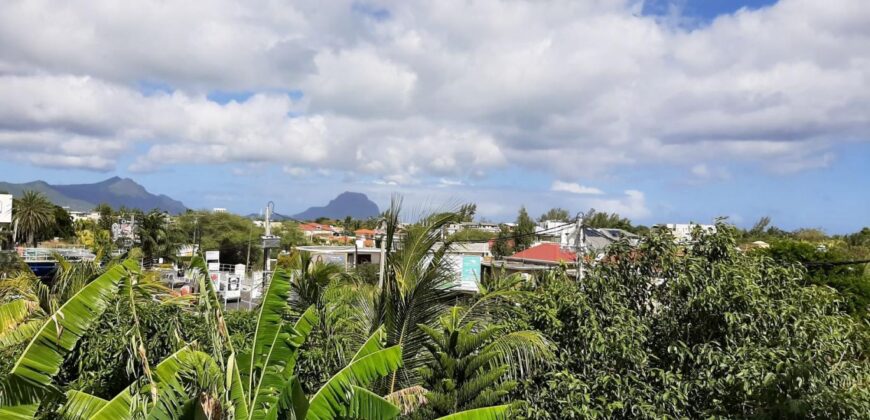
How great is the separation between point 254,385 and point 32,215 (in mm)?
61827

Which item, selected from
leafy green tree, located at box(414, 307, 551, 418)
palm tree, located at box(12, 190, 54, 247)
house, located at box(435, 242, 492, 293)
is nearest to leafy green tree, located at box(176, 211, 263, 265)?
palm tree, located at box(12, 190, 54, 247)

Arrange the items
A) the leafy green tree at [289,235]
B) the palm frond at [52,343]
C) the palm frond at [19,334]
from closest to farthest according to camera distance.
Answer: the palm frond at [52,343]
the palm frond at [19,334]
the leafy green tree at [289,235]

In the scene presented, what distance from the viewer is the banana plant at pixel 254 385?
4484 mm

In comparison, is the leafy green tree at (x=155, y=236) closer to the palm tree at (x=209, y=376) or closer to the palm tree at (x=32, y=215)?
the palm tree at (x=32, y=215)

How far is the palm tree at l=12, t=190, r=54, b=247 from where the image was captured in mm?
55469

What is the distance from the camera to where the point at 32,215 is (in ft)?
184

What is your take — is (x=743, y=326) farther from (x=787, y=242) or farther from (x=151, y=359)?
(x=787, y=242)

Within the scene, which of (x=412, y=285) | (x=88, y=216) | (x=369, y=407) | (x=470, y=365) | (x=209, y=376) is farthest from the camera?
(x=88, y=216)

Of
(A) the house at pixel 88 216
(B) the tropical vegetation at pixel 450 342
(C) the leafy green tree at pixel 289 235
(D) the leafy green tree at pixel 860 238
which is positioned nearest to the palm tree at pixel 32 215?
(A) the house at pixel 88 216

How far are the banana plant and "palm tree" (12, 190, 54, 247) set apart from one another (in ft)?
193

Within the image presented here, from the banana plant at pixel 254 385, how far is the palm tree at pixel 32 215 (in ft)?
193

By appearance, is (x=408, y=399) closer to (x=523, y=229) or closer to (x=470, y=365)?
(x=470, y=365)

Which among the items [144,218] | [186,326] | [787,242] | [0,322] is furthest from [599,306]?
[144,218]

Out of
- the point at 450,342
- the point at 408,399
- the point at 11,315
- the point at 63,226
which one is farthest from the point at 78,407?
the point at 63,226
